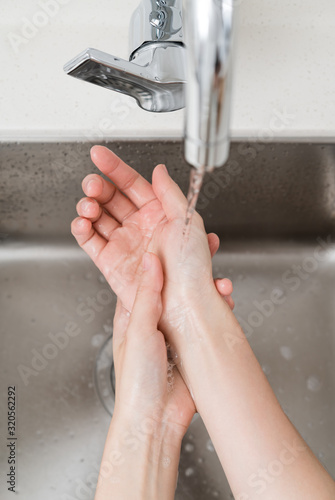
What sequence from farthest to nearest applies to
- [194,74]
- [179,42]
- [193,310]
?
[193,310]
[179,42]
[194,74]

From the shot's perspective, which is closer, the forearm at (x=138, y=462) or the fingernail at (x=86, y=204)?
the forearm at (x=138, y=462)

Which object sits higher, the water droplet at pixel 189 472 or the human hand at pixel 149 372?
the human hand at pixel 149 372

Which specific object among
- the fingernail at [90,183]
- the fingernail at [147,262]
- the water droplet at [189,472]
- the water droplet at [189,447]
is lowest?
the water droplet at [189,472]

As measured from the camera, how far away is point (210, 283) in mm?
654

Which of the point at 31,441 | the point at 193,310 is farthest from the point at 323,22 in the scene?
the point at 31,441

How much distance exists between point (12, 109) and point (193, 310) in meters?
0.39

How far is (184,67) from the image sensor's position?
21.0 inches

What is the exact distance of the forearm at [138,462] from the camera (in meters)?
0.54

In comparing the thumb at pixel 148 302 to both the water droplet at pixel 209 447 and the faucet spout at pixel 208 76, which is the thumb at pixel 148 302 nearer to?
the water droplet at pixel 209 447

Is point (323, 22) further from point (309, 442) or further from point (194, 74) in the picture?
point (309, 442)

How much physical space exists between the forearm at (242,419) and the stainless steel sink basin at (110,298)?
118mm

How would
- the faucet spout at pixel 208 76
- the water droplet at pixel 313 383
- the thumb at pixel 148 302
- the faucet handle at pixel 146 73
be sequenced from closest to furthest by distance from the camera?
the faucet spout at pixel 208 76, the faucet handle at pixel 146 73, the thumb at pixel 148 302, the water droplet at pixel 313 383

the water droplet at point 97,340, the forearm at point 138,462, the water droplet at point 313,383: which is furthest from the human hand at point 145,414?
the water droplet at point 313,383

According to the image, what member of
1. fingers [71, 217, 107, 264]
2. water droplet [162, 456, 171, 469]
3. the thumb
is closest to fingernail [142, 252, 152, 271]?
the thumb
